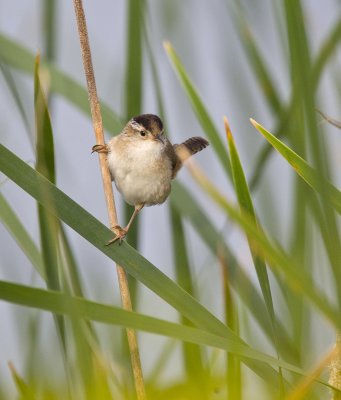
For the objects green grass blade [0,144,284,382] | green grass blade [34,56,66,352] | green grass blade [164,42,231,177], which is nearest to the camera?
green grass blade [0,144,284,382]

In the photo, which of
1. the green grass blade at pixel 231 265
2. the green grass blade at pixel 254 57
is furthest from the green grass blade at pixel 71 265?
the green grass blade at pixel 254 57

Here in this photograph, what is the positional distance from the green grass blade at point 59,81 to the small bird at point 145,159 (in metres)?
0.35

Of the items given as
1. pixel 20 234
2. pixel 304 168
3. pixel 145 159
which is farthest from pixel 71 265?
pixel 145 159

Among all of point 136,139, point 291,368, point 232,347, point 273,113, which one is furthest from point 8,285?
point 136,139

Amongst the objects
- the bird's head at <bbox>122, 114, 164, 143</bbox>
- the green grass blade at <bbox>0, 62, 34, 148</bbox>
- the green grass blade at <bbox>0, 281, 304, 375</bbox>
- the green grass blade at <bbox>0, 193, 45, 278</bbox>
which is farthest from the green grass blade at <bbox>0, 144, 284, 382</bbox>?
the bird's head at <bbox>122, 114, 164, 143</bbox>

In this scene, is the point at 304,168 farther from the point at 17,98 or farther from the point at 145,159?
the point at 145,159

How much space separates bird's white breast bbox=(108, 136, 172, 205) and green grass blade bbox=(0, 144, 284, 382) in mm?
1123

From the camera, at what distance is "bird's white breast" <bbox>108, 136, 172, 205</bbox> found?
300cm

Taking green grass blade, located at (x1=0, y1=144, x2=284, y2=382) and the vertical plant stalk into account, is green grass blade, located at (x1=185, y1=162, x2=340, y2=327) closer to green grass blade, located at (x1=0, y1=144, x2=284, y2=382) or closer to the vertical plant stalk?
green grass blade, located at (x1=0, y1=144, x2=284, y2=382)

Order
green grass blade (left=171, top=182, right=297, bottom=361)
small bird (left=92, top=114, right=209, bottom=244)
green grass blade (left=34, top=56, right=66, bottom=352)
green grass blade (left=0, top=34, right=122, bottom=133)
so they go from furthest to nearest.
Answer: small bird (left=92, top=114, right=209, bottom=244) < green grass blade (left=0, top=34, right=122, bottom=133) < green grass blade (left=171, top=182, right=297, bottom=361) < green grass blade (left=34, top=56, right=66, bottom=352)

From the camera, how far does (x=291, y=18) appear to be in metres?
1.47

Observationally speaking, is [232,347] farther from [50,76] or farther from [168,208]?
[50,76]

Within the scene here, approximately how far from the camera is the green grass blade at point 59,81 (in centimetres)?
255

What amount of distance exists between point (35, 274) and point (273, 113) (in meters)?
0.99
